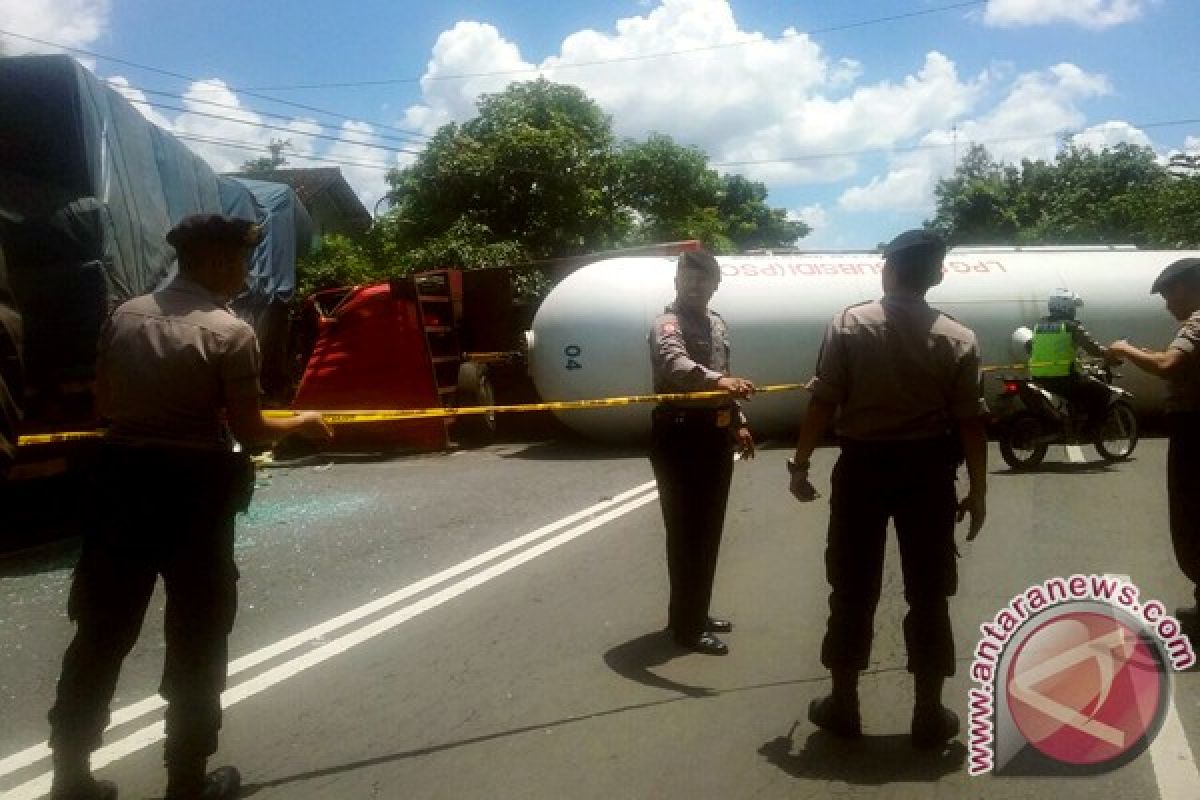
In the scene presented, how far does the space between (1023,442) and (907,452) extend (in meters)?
7.81

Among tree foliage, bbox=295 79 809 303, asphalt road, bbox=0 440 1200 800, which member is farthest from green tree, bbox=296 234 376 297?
asphalt road, bbox=0 440 1200 800

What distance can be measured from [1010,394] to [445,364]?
7.13 metres

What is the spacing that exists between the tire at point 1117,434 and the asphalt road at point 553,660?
6.34 ft

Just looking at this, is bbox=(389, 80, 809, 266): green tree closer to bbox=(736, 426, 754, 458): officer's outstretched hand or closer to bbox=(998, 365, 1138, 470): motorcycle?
bbox=(998, 365, 1138, 470): motorcycle

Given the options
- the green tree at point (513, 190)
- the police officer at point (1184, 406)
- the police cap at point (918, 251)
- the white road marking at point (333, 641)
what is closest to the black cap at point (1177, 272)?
the police officer at point (1184, 406)

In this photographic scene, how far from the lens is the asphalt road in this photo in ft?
12.2

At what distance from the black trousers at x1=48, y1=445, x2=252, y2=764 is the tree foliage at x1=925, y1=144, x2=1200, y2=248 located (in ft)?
103

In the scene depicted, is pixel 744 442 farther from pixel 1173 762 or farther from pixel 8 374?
pixel 8 374

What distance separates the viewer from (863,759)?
376 cm

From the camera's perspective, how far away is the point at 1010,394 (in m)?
11.3

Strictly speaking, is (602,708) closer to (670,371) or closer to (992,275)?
(670,371)

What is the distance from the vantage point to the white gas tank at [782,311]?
508 inches

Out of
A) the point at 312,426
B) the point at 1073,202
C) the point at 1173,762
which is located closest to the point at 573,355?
the point at 312,426

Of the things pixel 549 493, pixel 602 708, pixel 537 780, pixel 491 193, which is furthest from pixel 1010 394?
pixel 491 193
